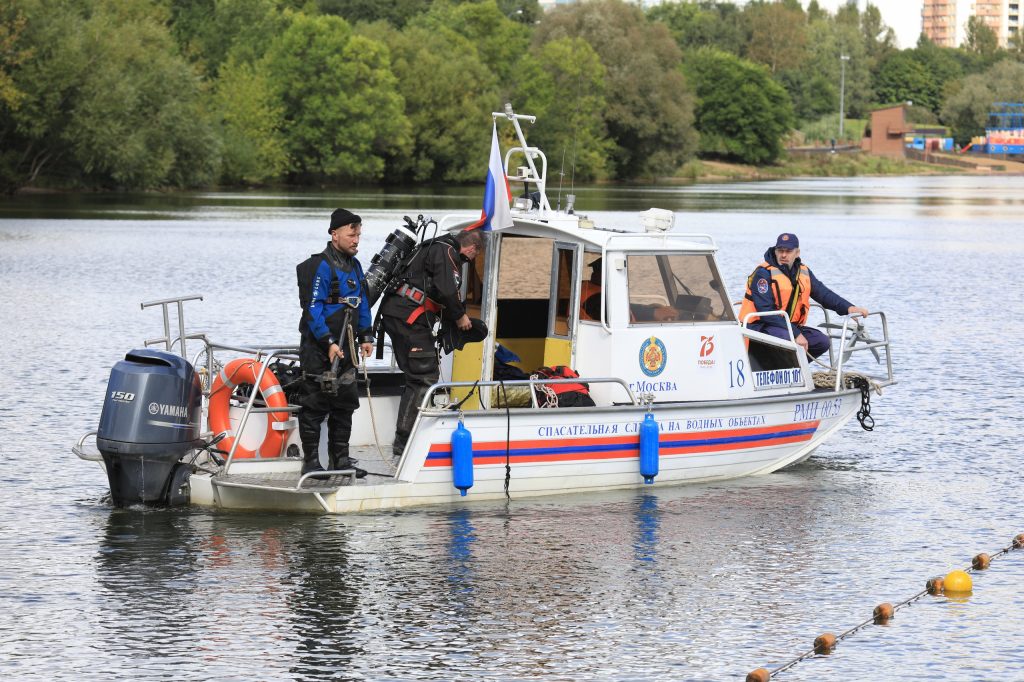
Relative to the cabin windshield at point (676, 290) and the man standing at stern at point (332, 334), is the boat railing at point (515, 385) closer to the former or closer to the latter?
the man standing at stern at point (332, 334)

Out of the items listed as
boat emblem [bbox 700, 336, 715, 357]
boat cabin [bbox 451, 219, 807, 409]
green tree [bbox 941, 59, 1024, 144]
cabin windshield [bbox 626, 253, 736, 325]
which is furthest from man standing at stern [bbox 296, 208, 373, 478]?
green tree [bbox 941, 59, 1024, 144]

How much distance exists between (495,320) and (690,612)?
12.4ft

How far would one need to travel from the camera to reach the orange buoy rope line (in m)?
9.15

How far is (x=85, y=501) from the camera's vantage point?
13.3m

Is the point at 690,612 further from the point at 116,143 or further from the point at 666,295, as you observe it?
the point at 116,143

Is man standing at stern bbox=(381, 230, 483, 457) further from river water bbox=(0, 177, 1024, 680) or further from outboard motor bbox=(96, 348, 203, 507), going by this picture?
outboard motor bbox=(96, 348, 203, 507)

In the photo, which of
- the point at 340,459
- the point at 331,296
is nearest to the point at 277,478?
the point at 340,459

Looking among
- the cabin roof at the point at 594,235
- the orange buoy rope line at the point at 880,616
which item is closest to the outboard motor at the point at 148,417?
the cabin roof at the point at 594,235

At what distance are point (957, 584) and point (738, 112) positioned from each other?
131 meters

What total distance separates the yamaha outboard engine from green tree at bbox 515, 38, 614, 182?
86612 millimetres

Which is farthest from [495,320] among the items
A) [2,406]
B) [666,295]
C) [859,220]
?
[859,220]

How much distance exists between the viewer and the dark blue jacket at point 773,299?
572 inches

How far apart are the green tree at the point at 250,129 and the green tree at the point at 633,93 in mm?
26072

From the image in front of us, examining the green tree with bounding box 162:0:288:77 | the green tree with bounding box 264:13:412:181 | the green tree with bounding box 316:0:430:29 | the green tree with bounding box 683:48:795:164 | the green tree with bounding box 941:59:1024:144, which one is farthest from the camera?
the green tree with bounding box 941:59:1024:144
